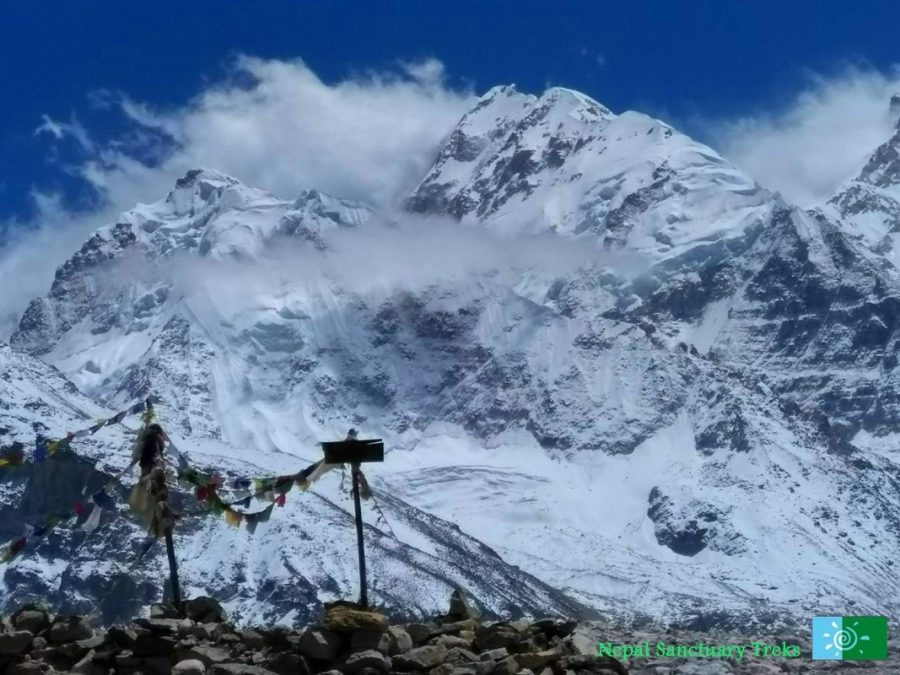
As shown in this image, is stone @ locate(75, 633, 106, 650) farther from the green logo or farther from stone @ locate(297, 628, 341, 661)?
the green logo

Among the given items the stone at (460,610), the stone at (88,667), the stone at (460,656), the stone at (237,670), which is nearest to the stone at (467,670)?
the stone at (460,656)

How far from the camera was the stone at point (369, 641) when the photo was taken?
37.5 metres

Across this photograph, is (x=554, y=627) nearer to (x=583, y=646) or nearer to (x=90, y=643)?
(x=583, y=646)

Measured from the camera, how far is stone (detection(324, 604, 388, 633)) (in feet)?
123

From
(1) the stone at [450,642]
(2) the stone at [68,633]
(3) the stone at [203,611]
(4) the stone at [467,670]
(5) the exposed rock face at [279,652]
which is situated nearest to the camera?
(4) the stone at [467,670]

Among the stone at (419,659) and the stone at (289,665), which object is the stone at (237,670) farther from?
the stone at (419,659)

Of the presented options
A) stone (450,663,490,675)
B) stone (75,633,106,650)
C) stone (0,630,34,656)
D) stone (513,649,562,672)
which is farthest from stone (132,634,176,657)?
stone (513,649,562,672)

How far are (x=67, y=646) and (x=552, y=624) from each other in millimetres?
11672

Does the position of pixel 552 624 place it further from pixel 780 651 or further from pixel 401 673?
pixel 780 651

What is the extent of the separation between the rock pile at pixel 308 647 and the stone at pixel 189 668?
2cm

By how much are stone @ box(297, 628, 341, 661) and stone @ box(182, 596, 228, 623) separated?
5.24 m

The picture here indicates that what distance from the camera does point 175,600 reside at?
1811 inches

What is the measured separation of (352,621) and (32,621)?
8.84 m

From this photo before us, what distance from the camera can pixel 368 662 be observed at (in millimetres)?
36969
